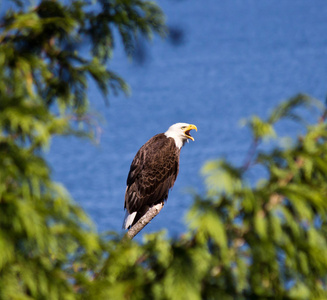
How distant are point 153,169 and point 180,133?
21.2 inches

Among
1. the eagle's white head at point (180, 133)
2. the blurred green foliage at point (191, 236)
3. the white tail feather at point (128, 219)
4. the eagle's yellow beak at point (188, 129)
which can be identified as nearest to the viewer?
the blurred green foliage at point (191, 236)

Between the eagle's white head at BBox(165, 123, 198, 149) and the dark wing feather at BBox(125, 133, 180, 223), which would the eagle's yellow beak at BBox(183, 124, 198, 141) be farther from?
the dark wing feather at BBox(125, 133, 180, 223)

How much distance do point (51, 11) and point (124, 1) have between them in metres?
0.51

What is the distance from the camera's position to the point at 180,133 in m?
6.61

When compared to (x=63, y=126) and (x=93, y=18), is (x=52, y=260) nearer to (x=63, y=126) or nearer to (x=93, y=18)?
(x=63, y=126)

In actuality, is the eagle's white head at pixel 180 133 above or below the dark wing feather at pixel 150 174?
above

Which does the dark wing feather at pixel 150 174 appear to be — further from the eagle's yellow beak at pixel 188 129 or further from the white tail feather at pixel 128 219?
the eagle's yellow beak at pixel 188 129

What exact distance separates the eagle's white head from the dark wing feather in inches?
2.4

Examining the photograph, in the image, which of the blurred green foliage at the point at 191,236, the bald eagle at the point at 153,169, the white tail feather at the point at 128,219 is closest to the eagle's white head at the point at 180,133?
the bald eagle at the point at 153,169

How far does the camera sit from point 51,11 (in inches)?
145

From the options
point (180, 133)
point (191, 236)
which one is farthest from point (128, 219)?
point (191, 236)

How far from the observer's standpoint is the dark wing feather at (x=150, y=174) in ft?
21.4

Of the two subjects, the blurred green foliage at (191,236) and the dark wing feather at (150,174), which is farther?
the dark wing feather at (150,174)

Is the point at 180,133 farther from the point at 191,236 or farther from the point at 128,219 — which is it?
the point at 191,236
